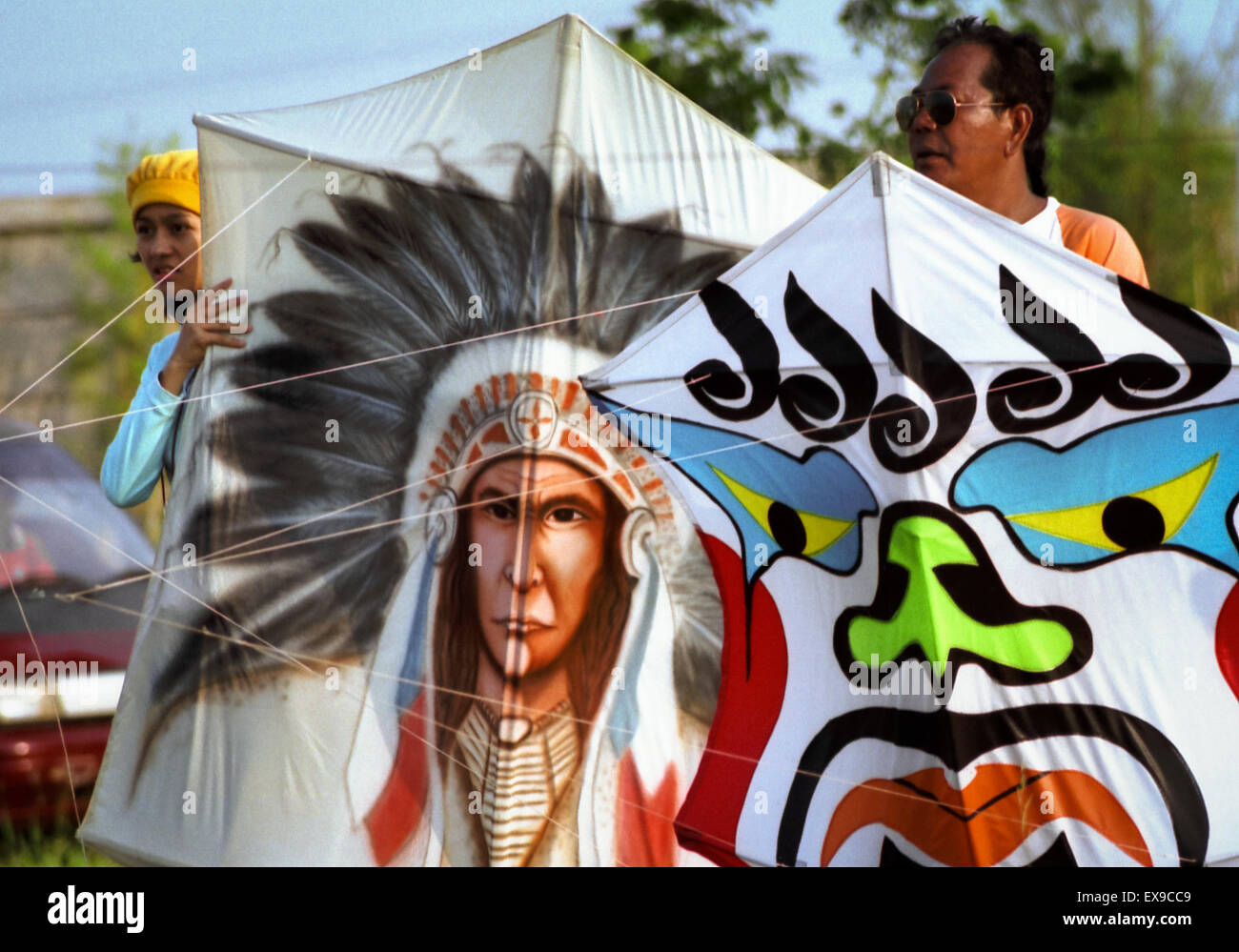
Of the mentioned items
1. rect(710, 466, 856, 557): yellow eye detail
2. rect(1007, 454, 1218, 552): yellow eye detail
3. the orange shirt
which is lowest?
rect(1007, 454, 1218, 552): yellow eye detail

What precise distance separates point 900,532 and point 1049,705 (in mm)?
440

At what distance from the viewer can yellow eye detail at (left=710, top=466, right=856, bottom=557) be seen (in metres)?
2.93

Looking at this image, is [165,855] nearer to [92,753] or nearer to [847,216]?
[92,753]

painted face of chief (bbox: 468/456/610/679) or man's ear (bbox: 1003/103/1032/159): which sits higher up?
man's ear (bbox: 1003/103/1032/159)

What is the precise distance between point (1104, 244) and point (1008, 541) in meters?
0.80

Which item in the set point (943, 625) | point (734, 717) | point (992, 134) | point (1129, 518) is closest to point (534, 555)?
point (734, 717)

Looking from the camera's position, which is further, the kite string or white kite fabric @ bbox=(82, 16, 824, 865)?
the kite string

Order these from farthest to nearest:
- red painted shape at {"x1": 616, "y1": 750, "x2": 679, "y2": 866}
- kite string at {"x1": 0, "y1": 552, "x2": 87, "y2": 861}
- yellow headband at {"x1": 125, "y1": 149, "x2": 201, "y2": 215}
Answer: kite string at {"x1": 0, "y1": 552, "x2": 87, "y2": 861}, yellow headband at {"x1": 125, "y1": 149, "x2": 201, "y2": 215}, red painted shape at {"x1": 616, "y1": 750, "x2": 679, "y2": 866}

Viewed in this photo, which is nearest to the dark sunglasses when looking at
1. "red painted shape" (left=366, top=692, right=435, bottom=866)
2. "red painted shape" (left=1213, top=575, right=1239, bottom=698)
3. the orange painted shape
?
"red painted shape" (left=1213, top=575, right=1239, bottom=698)

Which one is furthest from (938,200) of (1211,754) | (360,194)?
(360,194)

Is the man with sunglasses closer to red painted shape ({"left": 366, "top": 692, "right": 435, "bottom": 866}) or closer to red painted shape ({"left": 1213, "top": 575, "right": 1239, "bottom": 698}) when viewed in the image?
red painted shape ({"left": 1213, "top": 575, "right": 1239, "bottom": 698})

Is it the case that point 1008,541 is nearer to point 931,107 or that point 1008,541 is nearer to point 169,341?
point 931,107

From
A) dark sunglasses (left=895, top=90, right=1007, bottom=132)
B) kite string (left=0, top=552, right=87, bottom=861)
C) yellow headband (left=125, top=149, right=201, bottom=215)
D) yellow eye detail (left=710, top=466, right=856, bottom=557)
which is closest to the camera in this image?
yellow eye detail (left=710, top=466, right=856, bottom=557)

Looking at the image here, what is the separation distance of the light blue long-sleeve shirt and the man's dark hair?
79.1 inches
